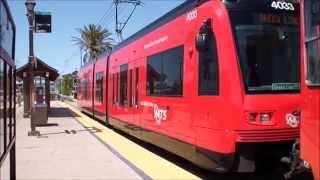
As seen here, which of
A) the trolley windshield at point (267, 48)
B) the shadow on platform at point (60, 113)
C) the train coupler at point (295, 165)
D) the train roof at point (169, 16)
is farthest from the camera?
the shadow on platform at point (60, 113)

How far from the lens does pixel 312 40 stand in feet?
20.8

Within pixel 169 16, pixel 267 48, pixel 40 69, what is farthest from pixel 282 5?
pixel 40 69

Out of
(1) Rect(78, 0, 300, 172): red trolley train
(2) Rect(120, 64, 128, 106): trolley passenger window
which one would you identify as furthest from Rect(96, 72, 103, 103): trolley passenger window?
(1) Rect(78, 0, 300, 172): red trolley train

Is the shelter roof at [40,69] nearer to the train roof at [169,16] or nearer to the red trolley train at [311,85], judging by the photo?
the train roof at [169,16]

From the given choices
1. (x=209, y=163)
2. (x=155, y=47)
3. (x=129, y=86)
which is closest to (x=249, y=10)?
(x=209, y=163)

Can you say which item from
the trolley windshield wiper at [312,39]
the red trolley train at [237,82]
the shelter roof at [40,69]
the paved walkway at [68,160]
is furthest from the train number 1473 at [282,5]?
the shelter roof at [40,69]

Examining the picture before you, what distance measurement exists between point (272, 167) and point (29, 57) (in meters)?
13.7

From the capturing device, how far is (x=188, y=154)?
1041cm

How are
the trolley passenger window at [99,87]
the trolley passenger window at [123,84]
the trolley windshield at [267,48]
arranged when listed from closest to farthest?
1. the trolley windshield at [267,48]
2. the trolley passenger window at [123,84]
3. the trolley passenger window at [99,87]

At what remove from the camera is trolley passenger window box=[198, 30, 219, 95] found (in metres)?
9.14

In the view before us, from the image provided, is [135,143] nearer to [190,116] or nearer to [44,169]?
[44,169]

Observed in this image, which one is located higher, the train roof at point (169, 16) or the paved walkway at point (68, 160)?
the train roof at point (169, 16)

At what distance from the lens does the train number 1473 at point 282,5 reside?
9253mm

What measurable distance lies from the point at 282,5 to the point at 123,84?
369 inches
